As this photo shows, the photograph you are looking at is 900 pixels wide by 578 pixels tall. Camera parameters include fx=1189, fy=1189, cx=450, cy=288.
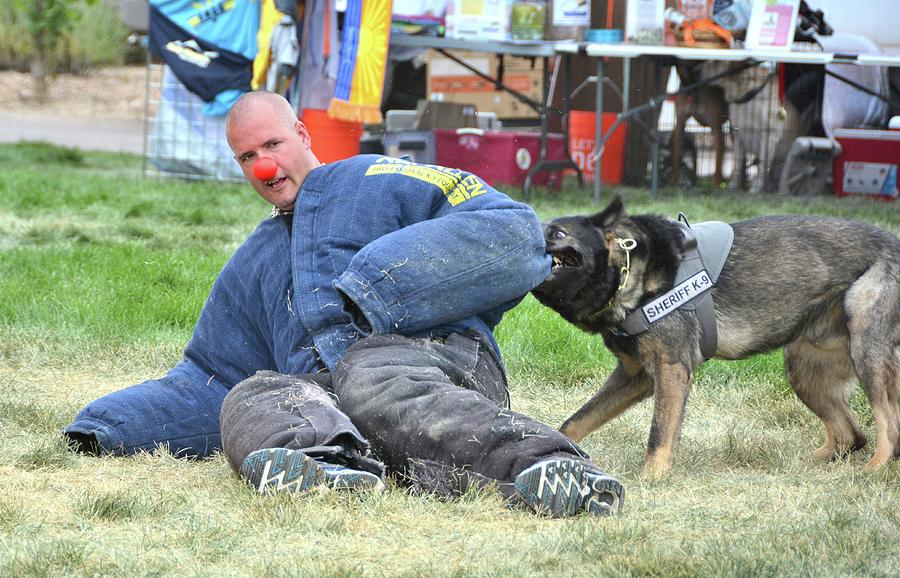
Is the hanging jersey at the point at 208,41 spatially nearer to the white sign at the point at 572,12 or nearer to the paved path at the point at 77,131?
the white sign at the point at 572,12

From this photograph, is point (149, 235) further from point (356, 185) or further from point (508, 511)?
point (508, 511)

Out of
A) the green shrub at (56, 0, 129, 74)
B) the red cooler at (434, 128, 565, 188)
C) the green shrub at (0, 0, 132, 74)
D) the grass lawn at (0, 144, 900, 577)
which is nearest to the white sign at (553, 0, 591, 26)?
the red cooler at (434, 128, 565, 188)

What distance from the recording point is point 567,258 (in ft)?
12.5

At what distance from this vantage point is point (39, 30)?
677 inches

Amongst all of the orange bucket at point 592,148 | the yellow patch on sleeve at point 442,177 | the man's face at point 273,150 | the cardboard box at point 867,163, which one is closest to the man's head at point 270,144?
the man's face at point 273,150

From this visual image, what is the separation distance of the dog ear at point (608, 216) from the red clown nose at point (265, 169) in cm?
104

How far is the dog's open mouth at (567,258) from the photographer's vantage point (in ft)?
12.4

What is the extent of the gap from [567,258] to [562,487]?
1135 millimetres

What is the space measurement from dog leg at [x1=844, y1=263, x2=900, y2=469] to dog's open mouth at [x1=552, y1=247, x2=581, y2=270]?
92 centimetres

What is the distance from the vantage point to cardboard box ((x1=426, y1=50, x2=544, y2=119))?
13039mm

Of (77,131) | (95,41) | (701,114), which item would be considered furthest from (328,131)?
(95,41)

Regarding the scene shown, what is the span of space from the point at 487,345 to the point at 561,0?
6712 mm

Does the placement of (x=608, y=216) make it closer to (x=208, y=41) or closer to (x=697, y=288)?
(x=697, y=288)

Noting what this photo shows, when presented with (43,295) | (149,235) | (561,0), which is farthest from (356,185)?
(561,0)
